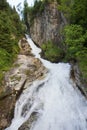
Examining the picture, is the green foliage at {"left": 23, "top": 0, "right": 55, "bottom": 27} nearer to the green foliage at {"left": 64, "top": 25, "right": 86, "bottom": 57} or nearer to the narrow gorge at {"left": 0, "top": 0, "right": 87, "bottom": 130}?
the narrow gorge at {"left": 0, "top": 0, "right": 87, "bottom": 130}

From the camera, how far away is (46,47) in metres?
28.6

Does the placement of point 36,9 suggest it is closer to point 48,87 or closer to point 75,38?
point 75,38

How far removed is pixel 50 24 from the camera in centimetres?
2911

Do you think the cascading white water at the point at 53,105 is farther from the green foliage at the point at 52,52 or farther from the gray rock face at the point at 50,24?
the gray rock face at the point at 50,24

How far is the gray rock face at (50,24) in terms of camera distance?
89.2 feet

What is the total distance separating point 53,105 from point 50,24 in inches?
597

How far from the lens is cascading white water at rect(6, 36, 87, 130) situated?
14438 mm

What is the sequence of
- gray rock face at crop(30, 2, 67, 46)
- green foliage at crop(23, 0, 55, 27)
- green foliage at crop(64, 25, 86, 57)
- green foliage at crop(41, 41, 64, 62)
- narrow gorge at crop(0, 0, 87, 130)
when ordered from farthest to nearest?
green foliage at crop(23, 0, 55, 27) → gray rock face at crop(30, 2, 67, 46) → green foliage at crop(41, 41, 64, 62) → green foliage at crop(64, 25, 86, 57) → narrow gorge at crop(0, 0, 87, 130)

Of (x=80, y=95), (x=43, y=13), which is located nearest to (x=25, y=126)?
(x=80, y=95)

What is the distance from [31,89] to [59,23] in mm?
11685

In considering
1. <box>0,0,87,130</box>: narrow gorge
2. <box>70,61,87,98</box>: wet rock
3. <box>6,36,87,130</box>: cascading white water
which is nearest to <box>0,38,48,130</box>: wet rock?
<box>0,0,87,130</box>: narrow gorge

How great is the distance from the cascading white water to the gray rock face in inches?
343

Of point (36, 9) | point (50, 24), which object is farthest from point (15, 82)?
point (36, 9)

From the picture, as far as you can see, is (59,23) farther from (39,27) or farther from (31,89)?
(31,89)
